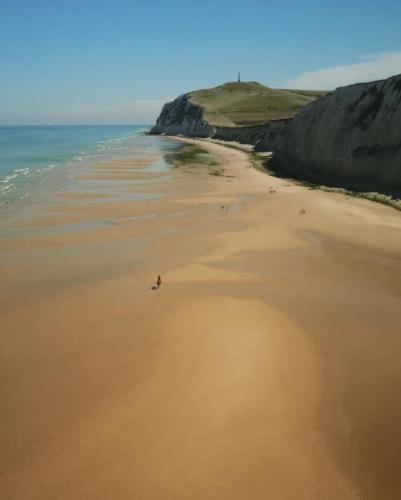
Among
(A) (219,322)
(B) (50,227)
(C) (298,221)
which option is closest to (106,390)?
(A) (219,322)

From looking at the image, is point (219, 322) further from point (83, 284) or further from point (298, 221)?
point (298, 221)

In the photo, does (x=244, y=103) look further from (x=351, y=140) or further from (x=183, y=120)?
(x=351, y=140)

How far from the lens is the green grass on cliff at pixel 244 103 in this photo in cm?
10469

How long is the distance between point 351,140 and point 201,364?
27439 mm

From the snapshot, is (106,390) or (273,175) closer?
(106,390)

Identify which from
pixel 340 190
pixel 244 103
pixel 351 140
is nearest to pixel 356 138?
pixel 351 140

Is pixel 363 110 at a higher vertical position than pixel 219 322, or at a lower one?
higher

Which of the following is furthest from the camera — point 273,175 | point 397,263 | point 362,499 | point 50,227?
point 273,175

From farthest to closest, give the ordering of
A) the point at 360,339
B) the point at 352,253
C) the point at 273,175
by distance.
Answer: the point at 273,175 → the point at 352,253 → the point at 360,339

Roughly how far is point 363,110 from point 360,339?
88.9ft

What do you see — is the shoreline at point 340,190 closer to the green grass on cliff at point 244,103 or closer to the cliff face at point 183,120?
the green grass on cliff at point 244,103

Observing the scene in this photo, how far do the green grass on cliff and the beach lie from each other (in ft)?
278

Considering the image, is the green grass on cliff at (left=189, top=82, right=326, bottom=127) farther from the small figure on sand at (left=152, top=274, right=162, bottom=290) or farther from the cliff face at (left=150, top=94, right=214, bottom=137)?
the small figure on sand at (left=152, top=274, right=162, bottom=290)

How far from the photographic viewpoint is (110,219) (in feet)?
68.8
